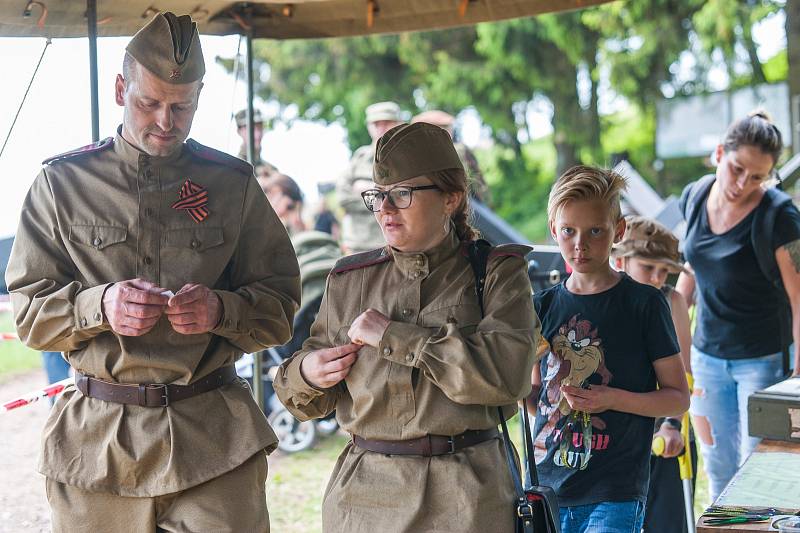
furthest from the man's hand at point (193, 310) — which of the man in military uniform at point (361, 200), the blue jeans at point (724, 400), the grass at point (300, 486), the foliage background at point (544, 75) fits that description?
the foliage background at point (544, 75)

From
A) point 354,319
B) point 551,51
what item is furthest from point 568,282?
point 551,51

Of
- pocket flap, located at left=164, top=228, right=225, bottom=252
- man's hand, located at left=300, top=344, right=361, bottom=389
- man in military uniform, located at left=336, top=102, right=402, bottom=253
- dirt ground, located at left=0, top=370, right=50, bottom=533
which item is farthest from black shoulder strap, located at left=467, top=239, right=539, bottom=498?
man in military uniform, located at left=336, top=102, right=402, bottom=253

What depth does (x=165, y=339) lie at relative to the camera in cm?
240

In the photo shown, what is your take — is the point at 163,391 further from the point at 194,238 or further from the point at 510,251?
the point at 510,251

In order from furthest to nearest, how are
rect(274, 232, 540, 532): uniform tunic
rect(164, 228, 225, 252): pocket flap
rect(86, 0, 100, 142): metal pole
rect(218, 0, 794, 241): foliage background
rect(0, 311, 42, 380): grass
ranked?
rect(218, 0, 794, 241): foliage background → rect(0, 311, 42, 380): grass → rect(86, 0, 100, 142): metal pole → rect(164, 228, 225, 252): pocket flap → rect(274, 232, 540, 532): uniform tunic

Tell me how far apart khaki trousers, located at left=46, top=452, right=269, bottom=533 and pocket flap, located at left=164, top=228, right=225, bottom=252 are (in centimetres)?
59

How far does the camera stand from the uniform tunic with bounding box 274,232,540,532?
2145 mm

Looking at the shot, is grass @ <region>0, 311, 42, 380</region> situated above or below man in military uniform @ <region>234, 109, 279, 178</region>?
below

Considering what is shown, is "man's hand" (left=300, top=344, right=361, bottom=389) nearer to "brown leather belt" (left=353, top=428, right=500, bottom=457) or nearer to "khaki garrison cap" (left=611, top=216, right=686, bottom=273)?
"brown leather belt" (left=353, top=428, right=500, bottom=457)

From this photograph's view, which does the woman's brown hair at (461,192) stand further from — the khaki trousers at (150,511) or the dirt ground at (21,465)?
the dirt ground at (21,465)

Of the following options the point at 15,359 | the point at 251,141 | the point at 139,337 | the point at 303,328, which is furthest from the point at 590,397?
the point at 15,359

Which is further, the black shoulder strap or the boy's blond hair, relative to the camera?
the boy's blond hair

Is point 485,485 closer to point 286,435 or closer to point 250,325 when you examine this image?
point 250,325

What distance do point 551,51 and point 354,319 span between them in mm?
13088
